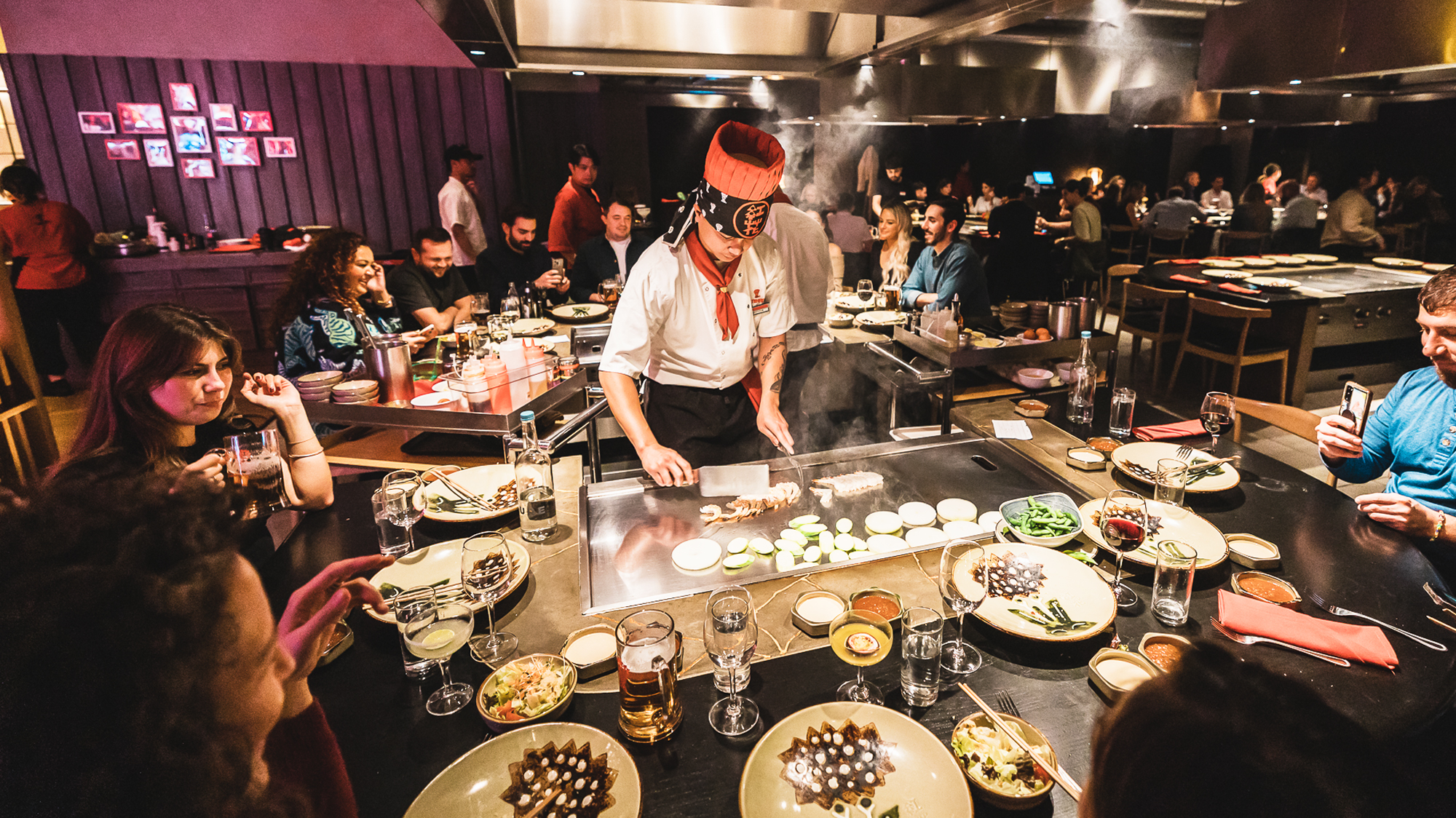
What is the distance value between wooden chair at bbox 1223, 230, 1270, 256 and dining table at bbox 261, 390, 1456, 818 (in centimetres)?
793

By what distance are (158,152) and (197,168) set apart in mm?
367

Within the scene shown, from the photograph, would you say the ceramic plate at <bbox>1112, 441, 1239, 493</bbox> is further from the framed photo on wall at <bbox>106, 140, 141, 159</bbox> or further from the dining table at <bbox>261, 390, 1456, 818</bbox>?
the framed photo on wall at <bbox>106, 140, 141, 159</bbox>

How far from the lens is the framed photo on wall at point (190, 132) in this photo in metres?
7.06

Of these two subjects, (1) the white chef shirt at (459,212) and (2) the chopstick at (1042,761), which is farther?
(1) the white chef shirt at (459,212)

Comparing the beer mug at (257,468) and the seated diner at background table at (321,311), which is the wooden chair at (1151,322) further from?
the beer mug at (257,468)

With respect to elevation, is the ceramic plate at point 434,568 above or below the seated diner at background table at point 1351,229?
below

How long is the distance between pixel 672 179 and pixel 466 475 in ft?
28.7

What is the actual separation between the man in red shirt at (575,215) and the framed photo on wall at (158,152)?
4526 millimetres

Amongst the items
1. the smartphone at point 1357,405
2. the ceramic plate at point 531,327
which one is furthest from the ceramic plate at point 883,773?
the ceramic plate at point 531,327

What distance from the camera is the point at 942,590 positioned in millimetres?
1361

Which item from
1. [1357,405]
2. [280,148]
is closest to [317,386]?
[1357,405]

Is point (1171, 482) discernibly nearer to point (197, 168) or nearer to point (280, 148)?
point (280, 148)

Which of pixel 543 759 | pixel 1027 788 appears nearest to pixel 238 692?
pixel 543 759

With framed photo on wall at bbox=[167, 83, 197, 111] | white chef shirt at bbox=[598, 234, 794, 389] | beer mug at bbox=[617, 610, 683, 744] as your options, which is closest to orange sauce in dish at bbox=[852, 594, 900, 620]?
beer mug at bbox=[617, 610, 683, 744]
